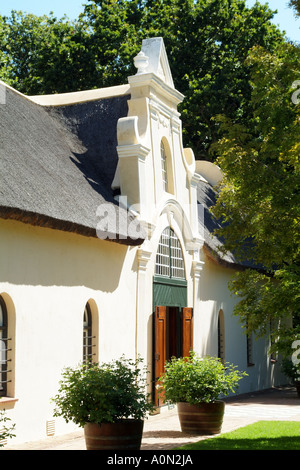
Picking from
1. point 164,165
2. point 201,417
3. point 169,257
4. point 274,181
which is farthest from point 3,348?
point 164,165

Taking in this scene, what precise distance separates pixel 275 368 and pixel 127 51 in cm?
1447

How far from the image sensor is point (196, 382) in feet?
43.9

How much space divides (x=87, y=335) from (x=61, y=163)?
3.86m

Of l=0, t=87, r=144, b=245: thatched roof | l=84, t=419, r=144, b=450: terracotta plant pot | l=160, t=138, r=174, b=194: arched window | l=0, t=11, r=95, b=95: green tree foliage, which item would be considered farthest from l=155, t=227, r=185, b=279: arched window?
l=0, t=11, r=95, b=95: green tree foliage

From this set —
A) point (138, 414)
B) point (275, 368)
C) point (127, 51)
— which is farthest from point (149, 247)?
point (127, 51)

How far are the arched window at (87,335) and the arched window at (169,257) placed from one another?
10.6 feet

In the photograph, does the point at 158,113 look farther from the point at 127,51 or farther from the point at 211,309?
the point at 127,51

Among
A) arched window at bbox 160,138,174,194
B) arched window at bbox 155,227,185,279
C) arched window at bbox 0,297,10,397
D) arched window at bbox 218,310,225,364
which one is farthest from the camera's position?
arched window at bbox 218,310,225,364

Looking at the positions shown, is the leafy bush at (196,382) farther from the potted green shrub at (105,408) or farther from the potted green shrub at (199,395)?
the potted green shrub at (105,408)

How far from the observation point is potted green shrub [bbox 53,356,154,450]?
1045 centimetres

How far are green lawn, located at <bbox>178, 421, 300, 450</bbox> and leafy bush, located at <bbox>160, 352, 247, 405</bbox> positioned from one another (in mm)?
823

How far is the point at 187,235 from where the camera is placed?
19641 mm

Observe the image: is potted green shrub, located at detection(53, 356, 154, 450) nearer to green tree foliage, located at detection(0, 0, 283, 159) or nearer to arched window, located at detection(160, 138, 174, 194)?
arched window, located at detection(160, 138, 174, 194)

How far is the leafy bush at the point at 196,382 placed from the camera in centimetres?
1331
